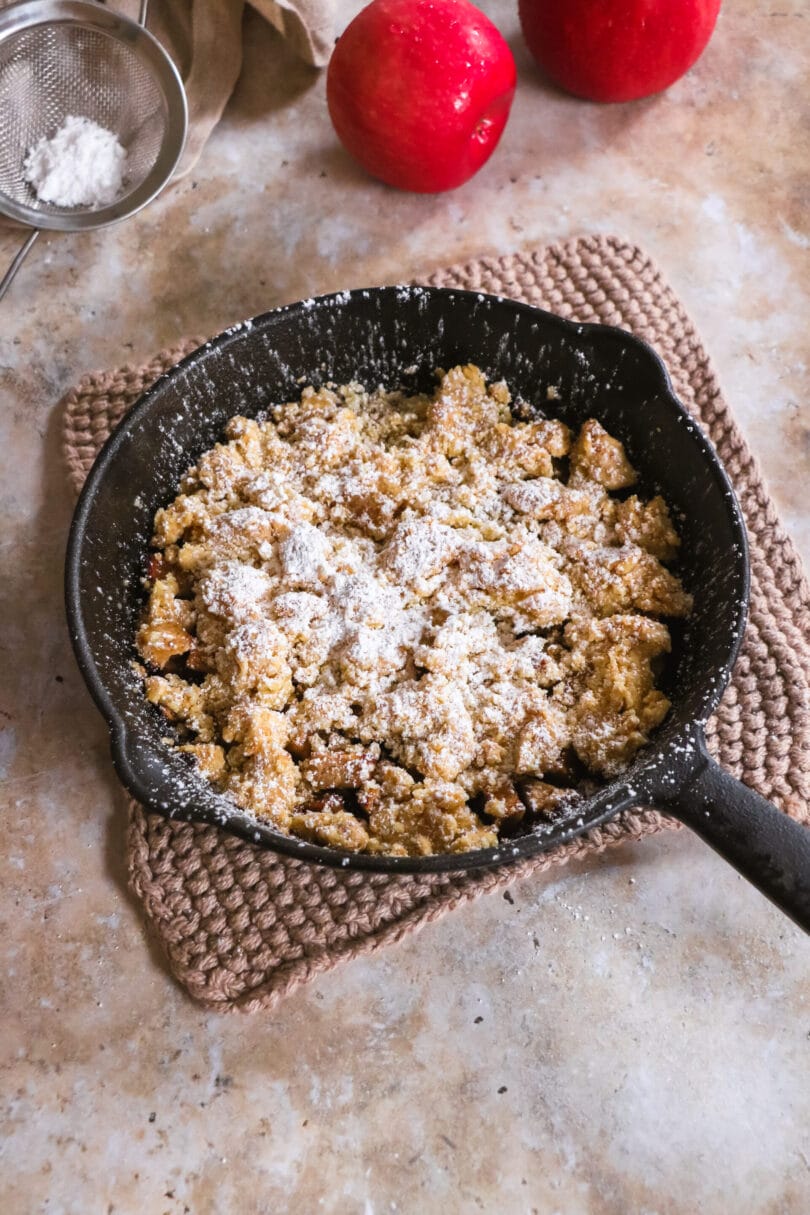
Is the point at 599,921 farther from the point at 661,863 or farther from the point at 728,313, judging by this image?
the point at 728,313

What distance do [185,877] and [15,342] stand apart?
0.87 m

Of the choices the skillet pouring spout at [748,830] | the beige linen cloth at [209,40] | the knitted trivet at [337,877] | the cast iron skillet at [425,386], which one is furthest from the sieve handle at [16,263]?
the skillet pouring spout at [748,830]

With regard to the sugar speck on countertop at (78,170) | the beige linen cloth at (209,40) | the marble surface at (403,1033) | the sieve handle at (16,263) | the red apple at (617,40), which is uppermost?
the red apple at (617,40)

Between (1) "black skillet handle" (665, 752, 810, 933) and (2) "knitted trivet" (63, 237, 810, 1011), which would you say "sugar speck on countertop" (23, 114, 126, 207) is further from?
(1) "black skillet handle" (665, 752, 810, 933)

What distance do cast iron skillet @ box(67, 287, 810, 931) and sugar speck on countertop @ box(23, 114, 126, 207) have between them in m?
0.52

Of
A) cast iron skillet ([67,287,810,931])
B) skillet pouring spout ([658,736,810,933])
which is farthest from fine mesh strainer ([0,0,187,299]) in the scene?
skillet pouring spout ([658,736,810,933])

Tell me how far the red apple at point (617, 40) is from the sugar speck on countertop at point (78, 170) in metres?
0.69

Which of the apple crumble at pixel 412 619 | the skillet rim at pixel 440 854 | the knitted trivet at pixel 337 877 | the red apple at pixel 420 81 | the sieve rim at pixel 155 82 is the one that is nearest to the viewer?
the skillet rim at pixel 440 854

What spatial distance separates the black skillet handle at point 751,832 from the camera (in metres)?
0.99

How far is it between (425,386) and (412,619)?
1.21ft

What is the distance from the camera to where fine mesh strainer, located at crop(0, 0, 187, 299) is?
1560mm

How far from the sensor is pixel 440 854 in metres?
1.02

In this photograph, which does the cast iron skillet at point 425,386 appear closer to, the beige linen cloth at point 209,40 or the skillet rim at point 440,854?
the skillet rim at point 440,854

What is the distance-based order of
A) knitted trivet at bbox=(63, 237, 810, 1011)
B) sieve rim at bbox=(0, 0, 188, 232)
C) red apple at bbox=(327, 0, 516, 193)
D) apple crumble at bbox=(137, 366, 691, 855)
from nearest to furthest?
apple crumble at bbox=(137, 366, 691, 855) < knitted trivet at bbox=(63, 237, 810, 1011) < red apple at bbox=(327, 0, 516, 193) < sieve rim at bbox=(0, 0, 188, 232)
